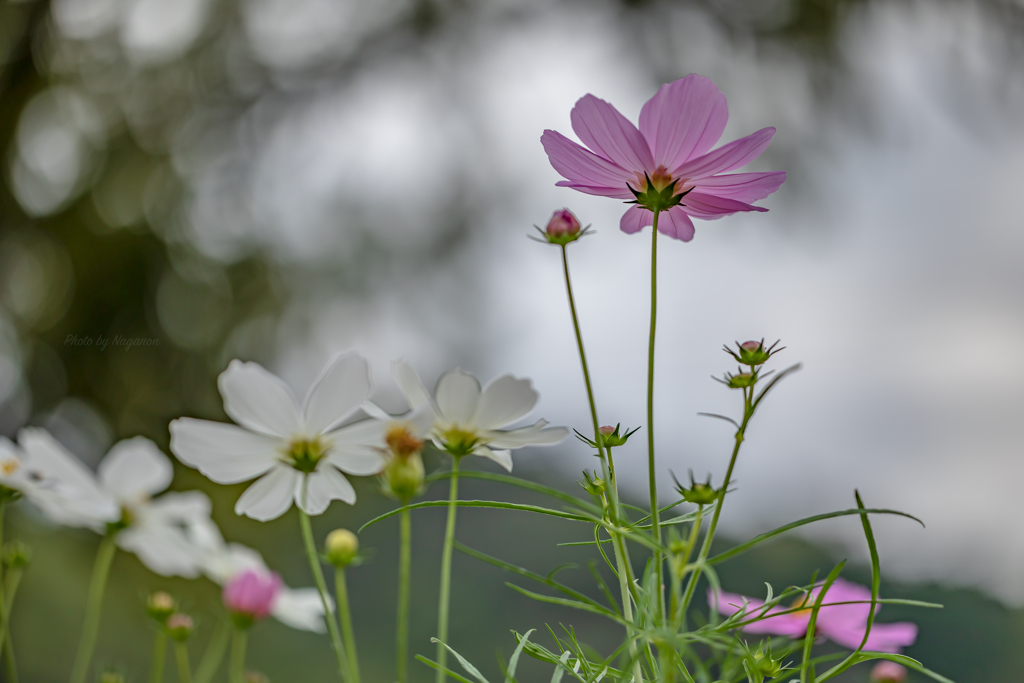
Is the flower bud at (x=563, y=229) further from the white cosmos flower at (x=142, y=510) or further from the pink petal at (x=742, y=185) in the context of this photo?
the white cosmos flower at (x=142, y=510)

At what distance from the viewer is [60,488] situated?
0.23 metres

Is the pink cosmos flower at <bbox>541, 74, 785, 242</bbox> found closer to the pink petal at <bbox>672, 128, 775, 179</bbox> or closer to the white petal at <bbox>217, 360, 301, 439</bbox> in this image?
the pink petal at <bbox>672, 128, 775, 179</bbox>

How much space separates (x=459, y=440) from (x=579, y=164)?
93 millimetres

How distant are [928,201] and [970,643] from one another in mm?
762

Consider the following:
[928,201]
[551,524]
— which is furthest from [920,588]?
[928,201]

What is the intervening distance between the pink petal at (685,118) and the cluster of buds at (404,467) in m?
0.12

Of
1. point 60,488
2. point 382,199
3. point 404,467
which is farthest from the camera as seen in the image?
point 382,199

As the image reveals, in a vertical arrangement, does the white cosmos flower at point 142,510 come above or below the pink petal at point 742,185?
below

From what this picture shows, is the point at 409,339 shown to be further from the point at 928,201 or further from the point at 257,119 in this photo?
the point at 928,201

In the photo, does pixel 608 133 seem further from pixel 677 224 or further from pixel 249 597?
pixel 249 597

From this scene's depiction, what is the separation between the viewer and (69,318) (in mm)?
1355

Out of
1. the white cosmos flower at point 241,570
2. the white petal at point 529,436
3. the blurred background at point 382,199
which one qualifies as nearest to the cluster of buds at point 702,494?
the white petal at point 529,436

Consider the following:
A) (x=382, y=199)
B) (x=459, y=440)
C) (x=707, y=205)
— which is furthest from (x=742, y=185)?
(x=382, y=199)

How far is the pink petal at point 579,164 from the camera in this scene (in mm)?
201
